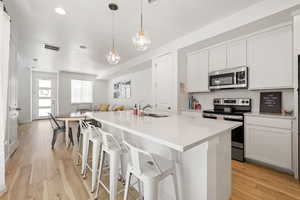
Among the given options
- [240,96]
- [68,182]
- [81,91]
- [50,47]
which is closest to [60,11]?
[50,47]

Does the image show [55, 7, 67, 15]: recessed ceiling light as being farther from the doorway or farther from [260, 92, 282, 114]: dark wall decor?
the doorway

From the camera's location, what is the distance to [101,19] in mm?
2588

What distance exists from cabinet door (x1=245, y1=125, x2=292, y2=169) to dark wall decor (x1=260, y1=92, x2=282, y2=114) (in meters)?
0.51

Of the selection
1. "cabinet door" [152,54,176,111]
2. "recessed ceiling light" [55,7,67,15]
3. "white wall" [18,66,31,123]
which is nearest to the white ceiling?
"recessed ceiling light" [55,7,67,15]

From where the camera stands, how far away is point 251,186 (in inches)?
70.7

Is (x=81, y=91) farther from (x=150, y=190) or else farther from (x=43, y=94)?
(x=150, y=190)

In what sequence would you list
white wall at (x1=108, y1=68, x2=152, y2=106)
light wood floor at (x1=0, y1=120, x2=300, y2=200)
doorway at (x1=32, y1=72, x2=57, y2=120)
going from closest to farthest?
light wood floor at (x1=0, y1=120, x2=300, y2=200)
white wall at (x1=108, y1=68, x2=152, y2=106)
doorway at (x1=32, y1=72, x2=57, y2=120)

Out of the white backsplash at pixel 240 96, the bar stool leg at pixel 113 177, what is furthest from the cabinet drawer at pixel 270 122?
the bar stool leg at pixel 113 177

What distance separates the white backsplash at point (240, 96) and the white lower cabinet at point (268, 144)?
0.58m

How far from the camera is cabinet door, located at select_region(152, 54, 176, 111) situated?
11.8 ft

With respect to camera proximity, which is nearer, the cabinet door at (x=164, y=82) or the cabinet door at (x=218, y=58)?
the cabinet door at (x=218, y=58)

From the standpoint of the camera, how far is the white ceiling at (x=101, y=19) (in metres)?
2.18

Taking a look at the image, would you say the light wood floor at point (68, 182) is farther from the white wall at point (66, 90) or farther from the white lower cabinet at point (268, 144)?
the white wall at point (66, 90)

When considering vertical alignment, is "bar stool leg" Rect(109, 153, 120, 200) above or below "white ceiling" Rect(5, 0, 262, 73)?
below
